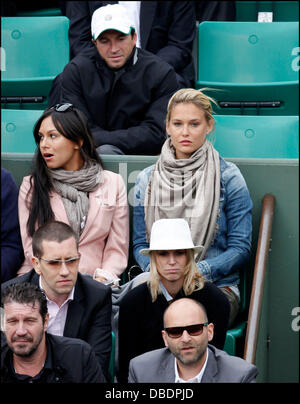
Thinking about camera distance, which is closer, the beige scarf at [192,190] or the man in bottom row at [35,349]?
the man in bottom row at [35,349]

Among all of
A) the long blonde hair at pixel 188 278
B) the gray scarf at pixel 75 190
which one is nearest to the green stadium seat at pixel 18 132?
the gray scarf at pixel 75 190

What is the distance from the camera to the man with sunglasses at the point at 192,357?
3.53 m

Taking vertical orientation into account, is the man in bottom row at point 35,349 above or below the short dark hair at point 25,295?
below

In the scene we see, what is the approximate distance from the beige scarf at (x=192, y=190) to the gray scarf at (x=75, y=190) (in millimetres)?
321

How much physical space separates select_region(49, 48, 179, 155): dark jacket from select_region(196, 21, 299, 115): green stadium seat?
0.78 m

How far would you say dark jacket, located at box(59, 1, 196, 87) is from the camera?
19.0 feet

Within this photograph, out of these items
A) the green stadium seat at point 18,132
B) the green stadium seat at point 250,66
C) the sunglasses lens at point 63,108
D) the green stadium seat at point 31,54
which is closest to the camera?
the sunglasses lens at point 63,108

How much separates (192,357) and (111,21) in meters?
2.07

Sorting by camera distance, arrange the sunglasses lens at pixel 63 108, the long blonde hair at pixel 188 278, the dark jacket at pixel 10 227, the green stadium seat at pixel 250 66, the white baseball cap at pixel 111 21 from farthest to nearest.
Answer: the green stadium seat at pixel 250 66
the white baseball cap at pixel 111 21
the sunglasses lens at pixel 63 108
the dark jacket at pixel 10 227
the long blonde hair at pixel 188 278

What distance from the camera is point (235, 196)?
4336 mm

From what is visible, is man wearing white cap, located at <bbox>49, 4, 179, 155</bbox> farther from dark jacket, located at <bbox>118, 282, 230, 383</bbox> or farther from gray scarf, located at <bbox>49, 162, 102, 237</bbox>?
dark jacket, located at <bbox>118, 282, 230, 383</bbox>

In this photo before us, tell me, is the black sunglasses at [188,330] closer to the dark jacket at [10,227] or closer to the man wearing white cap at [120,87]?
the dark jacket at [10,227]

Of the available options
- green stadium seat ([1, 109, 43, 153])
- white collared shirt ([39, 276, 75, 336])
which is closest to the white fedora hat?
white collared shirt ([39, 276, 75, 336])

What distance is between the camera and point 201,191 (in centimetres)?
432
